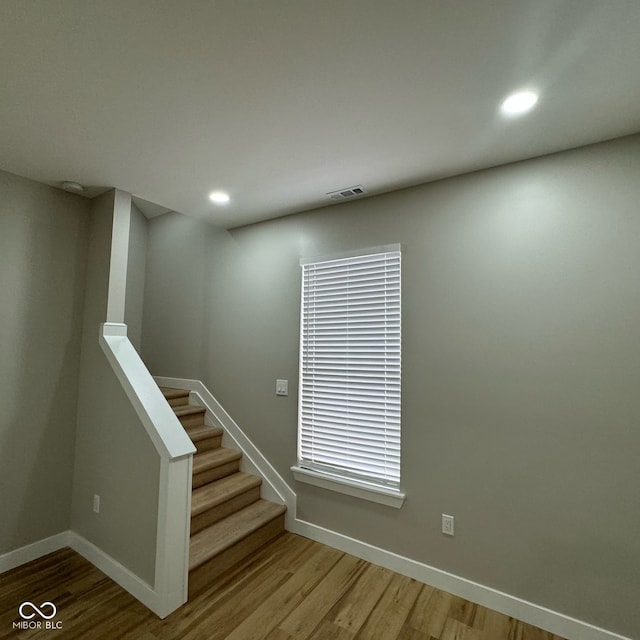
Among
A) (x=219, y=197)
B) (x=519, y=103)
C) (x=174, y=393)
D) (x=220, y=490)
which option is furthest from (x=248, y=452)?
(x=519, y=103)

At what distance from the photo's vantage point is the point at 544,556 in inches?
75.2

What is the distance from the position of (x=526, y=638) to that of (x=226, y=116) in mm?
3057

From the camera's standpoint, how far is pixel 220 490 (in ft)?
9.14

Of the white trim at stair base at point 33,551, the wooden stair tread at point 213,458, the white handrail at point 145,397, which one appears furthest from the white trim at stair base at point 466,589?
the white trim at stair base at point 33,551

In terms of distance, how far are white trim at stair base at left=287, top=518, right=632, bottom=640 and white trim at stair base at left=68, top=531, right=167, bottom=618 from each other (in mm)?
1136

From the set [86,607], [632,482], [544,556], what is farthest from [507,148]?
[86,607]

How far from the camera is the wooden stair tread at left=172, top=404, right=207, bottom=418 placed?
3181 mm

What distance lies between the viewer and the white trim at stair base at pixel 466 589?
1.81m

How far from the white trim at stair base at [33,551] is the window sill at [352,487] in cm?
175

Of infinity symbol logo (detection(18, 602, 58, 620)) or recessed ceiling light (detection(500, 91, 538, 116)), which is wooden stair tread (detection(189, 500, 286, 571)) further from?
recessed ceiling light (detection(500, 91, 538, 116))

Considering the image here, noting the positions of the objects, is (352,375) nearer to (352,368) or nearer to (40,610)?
(352,368)

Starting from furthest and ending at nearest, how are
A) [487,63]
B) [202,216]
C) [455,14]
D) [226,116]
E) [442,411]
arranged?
[202,216] < [442,411] < [226,116] < [487,63] < [455,14]

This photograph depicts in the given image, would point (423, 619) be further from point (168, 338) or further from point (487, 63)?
point (168, 338)

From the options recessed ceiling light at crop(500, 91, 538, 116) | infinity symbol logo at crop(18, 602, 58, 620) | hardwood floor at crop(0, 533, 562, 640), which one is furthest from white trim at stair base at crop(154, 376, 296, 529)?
recessed ceiling light at crop(500, 91, 538, 116)
